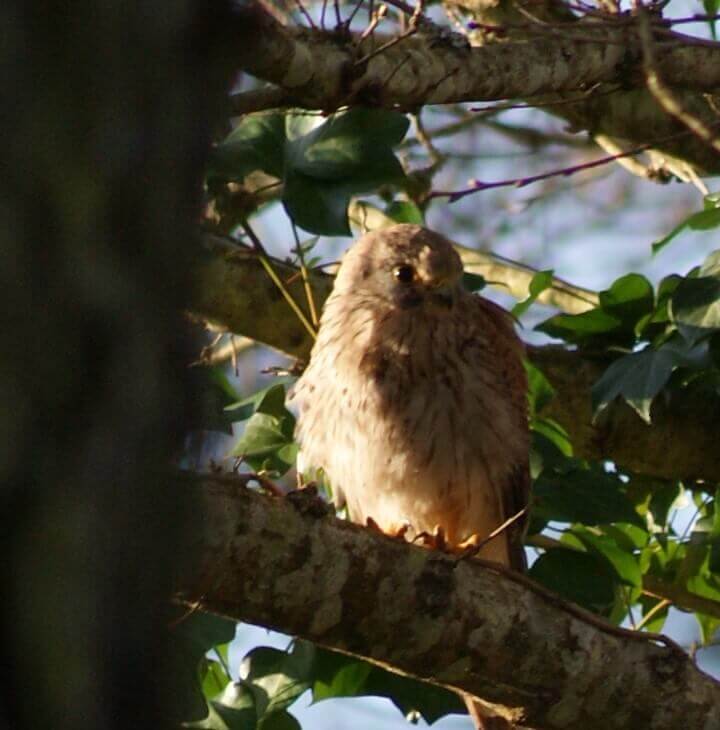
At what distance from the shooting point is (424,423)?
410cm

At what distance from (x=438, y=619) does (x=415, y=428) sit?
144cm

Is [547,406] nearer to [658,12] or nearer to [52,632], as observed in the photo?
[658,12]

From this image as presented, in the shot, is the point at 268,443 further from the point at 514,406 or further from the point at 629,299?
the point at 629,299

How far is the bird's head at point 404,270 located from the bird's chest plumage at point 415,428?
14cm

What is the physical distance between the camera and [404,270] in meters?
4.43

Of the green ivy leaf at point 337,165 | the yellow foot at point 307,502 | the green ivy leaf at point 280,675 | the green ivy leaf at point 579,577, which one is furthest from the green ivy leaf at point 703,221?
the yellow foot at point 307,502

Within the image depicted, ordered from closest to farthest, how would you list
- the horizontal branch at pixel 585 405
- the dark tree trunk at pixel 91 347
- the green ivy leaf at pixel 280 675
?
1. the dark tree trunk at pixel 91 347
2. the green ivy leaf at pixel 280 675
3. the horizontal branch at pixel 585 405

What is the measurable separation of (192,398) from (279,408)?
341 cm

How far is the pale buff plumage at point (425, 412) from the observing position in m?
4.11

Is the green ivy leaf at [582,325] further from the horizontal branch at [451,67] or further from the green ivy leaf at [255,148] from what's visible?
the green ivy leaf at [255,148]

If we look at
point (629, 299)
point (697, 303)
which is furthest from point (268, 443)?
point (697, 303)

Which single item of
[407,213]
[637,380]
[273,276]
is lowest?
[637,380]

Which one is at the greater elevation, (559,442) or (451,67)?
(451,67)

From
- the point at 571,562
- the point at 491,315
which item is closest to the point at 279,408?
the point at 491,315
